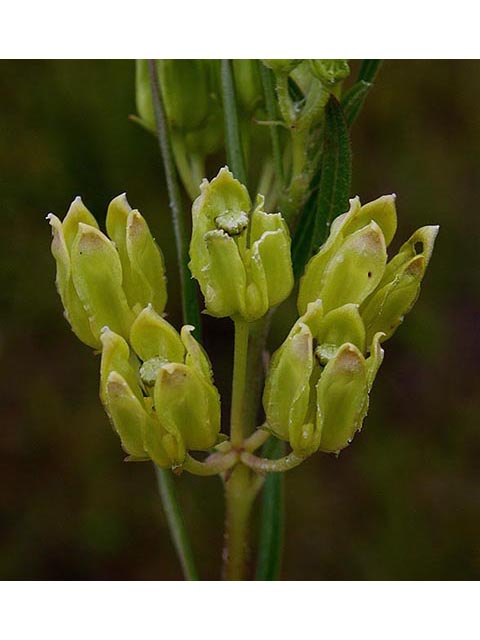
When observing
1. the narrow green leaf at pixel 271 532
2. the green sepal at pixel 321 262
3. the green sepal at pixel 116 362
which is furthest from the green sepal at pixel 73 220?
the narrow green leaf at pixel 271 532

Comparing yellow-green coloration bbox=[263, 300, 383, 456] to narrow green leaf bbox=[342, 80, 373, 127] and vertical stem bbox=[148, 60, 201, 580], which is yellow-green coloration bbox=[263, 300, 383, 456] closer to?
vertical stem bbox=[148, 60, 201, 580]

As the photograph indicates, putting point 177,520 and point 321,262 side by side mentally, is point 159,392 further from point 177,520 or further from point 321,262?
point 177,520

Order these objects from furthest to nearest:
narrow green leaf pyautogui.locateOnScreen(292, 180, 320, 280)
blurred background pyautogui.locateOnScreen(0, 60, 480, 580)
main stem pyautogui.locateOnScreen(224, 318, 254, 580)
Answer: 1. blurred background pyautogui.locateOnScreen(0, 60, 480, 580)
2. narrow green leaf pyautogui.locateOnScreen(292, 180, 320, 280)
3. main stem pyautogui.locateOnScreen(224, 318, 254, 580)

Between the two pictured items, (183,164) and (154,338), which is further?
(183,164)

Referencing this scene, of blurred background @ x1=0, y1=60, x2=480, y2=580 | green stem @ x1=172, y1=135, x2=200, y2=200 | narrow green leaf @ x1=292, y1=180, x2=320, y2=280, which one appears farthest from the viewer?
blurred background @ x1=0, y1=60, x2=480, y2=580

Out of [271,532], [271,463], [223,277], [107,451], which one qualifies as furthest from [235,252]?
[107,451]

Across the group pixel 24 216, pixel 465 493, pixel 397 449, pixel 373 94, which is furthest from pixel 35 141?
pixel 465 493

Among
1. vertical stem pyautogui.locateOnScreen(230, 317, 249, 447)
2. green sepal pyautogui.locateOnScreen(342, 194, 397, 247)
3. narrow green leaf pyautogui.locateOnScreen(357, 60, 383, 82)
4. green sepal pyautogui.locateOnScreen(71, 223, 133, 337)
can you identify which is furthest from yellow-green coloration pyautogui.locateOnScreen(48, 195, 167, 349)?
narrow green leaf pyautogui.locateOnScreen(357, 60, 383, 82)

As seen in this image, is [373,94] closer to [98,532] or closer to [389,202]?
[98,532]
